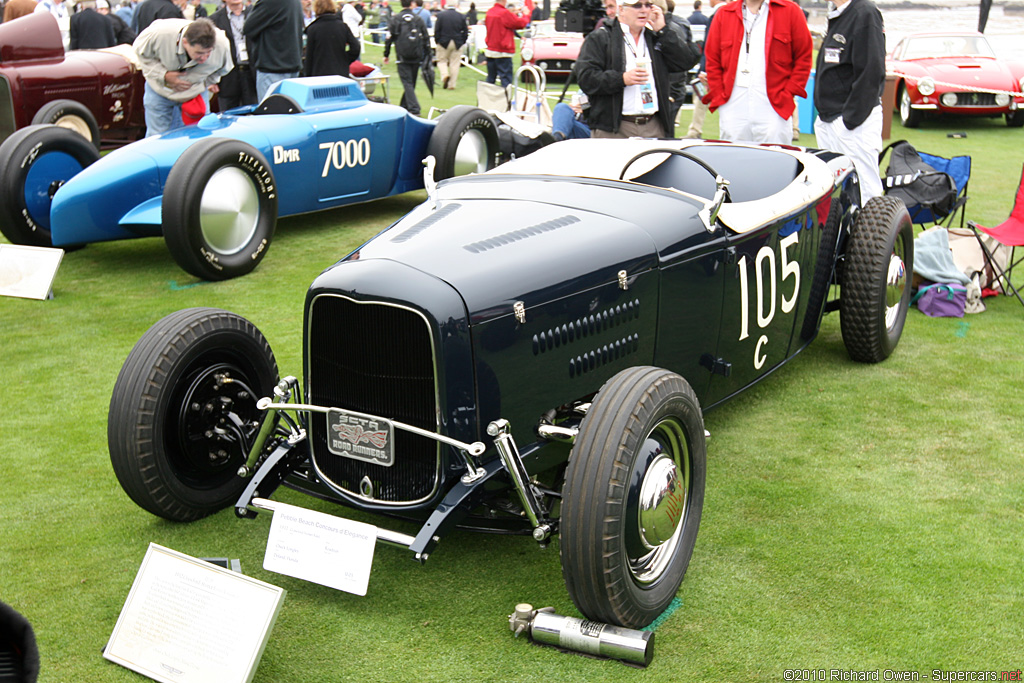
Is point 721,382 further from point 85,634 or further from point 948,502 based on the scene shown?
point 85,634

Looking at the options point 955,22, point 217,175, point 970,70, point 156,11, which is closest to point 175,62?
point 217,175

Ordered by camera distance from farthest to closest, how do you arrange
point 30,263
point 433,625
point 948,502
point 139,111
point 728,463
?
point 139,111
point 30,263
point 728,463
point 948,502
point 433,625

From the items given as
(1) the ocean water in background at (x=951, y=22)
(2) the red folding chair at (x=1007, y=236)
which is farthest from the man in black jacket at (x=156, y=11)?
(1) the ocean water in background at (x=951, y=22)

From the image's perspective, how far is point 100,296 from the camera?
20.5 ft

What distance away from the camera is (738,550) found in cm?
331

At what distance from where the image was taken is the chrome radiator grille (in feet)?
9.55

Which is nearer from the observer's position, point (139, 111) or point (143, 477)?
point (143, 477)

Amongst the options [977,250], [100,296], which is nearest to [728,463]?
[977,250]

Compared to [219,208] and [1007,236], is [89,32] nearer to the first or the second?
[219,208]

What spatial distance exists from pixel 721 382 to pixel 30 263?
439cm

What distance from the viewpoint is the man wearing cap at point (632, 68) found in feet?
20.8

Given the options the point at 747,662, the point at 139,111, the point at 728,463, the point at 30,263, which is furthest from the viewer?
the point at 139,111

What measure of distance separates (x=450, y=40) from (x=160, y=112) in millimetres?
10990

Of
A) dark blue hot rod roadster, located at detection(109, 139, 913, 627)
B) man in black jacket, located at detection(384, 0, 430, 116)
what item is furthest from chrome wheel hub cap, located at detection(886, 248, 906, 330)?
man in black jacket, located at detection(384, 0, 430, 116)
